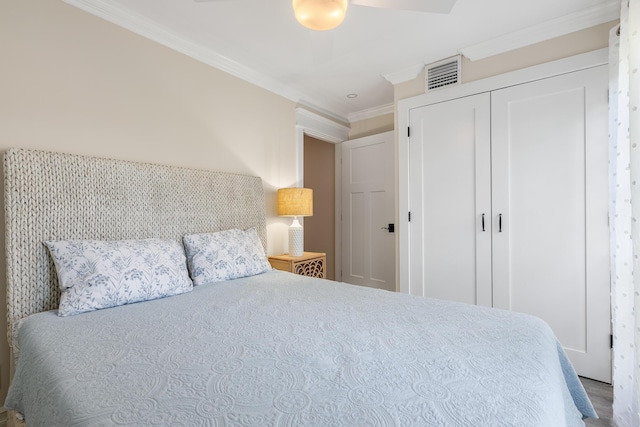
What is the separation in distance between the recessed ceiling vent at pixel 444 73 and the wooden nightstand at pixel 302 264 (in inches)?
75.6

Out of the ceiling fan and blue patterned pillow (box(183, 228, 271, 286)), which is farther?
blue patterned pillow (box(183, 228, 271, 286))

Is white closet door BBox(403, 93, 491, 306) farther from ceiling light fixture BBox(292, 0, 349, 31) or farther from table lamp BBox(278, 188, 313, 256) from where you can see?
ceiling light fixture BBox(292, 0, 349, 31)

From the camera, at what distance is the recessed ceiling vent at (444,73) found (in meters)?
2.68

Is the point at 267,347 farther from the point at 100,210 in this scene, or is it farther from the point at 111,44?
the point at 111,44

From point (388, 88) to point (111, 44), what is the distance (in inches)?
97.5

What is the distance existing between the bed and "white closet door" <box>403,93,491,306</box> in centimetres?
A: 124

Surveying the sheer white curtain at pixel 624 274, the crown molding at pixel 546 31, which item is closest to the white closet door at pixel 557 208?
the crown molding at pixel 546 31

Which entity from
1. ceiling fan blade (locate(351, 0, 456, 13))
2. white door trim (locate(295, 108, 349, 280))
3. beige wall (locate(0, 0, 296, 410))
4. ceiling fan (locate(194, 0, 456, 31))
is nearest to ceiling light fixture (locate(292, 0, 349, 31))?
ceiling fan (locate(194, 0, 456, 31))

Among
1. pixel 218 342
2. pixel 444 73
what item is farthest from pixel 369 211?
pixel 218 342

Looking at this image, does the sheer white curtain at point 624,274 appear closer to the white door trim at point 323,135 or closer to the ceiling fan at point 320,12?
the ceiling fan at point 320,12

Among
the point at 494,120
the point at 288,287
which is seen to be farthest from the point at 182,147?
the point at 494,120

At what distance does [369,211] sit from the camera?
3871mm

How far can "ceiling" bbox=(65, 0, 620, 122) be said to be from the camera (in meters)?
2.03

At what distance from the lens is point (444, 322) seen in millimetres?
1291
